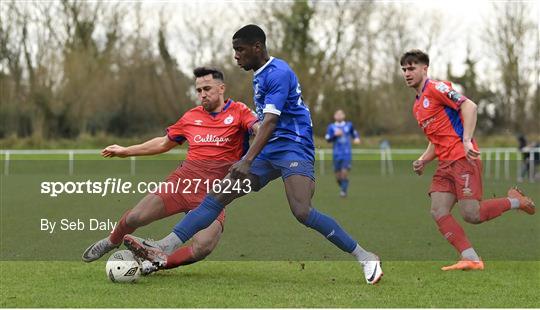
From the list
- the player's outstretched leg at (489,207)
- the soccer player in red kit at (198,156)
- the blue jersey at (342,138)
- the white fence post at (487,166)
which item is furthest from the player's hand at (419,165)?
the white fence post at (487,166)

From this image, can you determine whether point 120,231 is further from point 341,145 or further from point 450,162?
point 341,145

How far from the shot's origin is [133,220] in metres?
7.57

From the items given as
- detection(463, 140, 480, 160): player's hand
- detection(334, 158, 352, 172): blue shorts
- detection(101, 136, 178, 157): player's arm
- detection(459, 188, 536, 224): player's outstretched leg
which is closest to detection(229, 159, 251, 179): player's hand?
detection(101, 136, 178, 157): player's arm

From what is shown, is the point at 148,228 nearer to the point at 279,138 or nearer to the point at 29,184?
the point at 279,138

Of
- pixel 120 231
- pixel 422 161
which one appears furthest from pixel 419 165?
pixel 120 231

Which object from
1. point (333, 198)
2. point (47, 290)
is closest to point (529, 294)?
point (47, 290)

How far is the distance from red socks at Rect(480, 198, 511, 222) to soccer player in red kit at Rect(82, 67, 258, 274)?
97.3 inches

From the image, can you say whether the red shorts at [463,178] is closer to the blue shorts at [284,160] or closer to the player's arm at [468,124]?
the player's arm at [468,124]

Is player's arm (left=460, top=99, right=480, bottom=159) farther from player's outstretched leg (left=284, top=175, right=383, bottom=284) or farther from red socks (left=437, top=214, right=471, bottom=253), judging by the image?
player's outstretched leg (left=284, top=175, right=383, bottom=284)

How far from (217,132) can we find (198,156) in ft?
1.03

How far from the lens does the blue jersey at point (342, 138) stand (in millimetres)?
20828

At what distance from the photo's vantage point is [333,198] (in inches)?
769

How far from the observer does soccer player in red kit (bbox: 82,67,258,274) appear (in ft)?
24.9

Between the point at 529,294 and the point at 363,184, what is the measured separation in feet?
61.2
